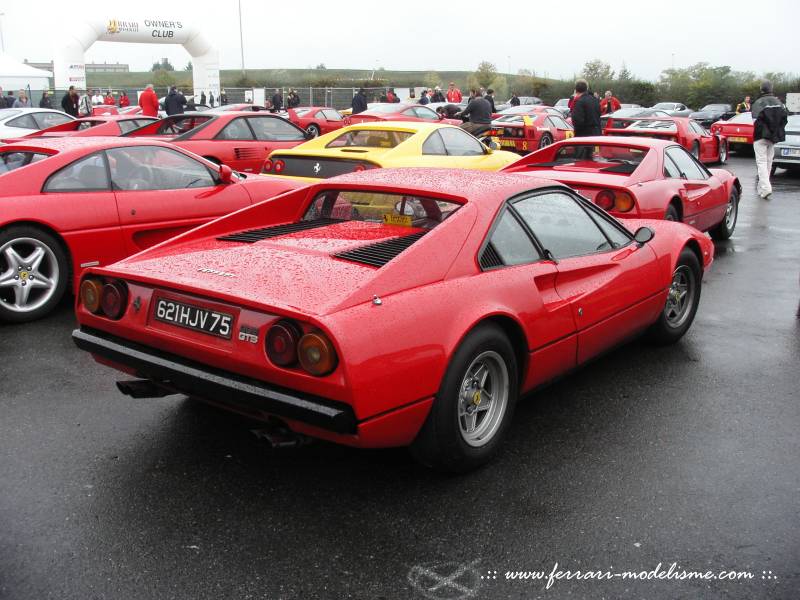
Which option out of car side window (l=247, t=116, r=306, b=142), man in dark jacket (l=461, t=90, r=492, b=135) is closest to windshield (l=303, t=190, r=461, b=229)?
car side window (l=247, t=116, r=306, b=142)

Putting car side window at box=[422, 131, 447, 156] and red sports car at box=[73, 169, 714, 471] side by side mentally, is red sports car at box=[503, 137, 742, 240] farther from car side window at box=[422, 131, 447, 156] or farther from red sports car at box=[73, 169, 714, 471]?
red sports car at box=[73, 169, 714, 471]

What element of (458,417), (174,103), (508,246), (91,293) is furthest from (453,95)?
(458,417)

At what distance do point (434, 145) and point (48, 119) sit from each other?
392 inches

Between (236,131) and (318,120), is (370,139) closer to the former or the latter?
(236,131)

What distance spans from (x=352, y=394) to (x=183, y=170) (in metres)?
4.64

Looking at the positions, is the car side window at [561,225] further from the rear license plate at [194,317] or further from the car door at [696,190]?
the car door at [696,190]

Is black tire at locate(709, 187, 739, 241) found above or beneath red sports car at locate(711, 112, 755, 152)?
beneath

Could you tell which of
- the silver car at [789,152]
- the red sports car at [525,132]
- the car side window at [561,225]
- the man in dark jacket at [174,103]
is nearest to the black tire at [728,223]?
the car side window at [561,225]

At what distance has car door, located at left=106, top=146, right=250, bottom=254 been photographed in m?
6.38

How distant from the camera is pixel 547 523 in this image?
3154 millimetres

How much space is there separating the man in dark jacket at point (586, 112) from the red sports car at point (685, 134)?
224 centimetres

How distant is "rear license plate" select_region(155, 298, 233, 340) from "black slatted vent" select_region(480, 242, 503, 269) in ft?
3.92

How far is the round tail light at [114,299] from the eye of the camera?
3.49 m

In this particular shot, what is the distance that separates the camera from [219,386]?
10.3ft
